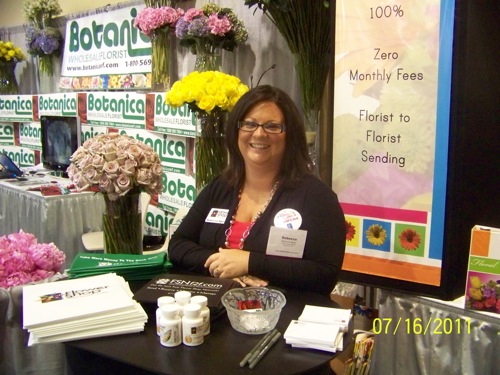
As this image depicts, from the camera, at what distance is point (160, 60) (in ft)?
12.0

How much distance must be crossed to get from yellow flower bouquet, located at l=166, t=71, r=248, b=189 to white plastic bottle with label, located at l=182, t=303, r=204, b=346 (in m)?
1.43

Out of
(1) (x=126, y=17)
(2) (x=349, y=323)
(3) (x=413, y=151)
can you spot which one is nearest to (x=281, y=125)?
(3) (x=413, y=151)

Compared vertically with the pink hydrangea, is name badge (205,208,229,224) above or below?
below

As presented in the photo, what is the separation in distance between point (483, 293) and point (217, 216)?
0.99 metres

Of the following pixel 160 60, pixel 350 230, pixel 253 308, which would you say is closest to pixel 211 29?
pixel 160 60

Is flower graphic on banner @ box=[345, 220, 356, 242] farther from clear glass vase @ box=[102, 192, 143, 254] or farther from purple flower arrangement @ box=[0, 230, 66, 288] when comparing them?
purple flower arrangement @ box=[0, 230, 66, 288]

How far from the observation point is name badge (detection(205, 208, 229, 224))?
1.78m

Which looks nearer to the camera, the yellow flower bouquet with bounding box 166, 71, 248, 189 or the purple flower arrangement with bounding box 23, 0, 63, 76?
the yellow flower bouquet with bounding box 166, 71, 248, 189

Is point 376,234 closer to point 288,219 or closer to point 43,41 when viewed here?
point 288,219

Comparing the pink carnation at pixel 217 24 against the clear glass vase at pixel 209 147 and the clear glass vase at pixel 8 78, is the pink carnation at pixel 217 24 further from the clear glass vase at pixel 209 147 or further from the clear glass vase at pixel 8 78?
the clear glass vase at pixel 8 78

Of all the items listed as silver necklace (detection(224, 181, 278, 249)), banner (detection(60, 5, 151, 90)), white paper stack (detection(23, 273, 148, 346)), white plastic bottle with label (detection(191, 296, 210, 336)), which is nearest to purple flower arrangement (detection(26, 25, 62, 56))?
banner (detection(60, 5, 151, 90))

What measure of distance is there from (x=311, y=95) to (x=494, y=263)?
47.9 inches

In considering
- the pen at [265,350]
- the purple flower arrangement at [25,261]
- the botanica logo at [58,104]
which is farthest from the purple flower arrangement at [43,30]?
the pen at [265,350]

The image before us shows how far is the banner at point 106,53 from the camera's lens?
3982mm
